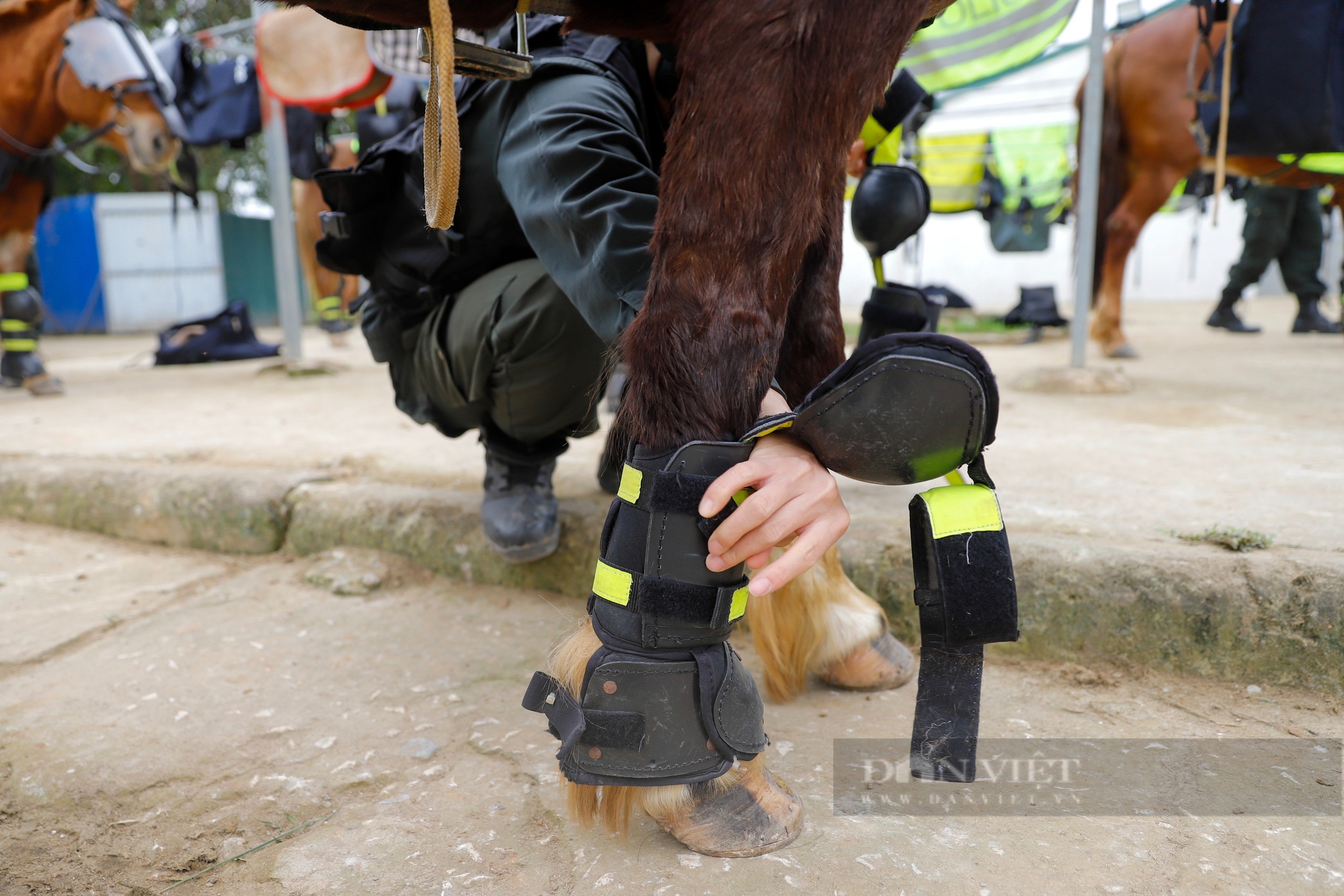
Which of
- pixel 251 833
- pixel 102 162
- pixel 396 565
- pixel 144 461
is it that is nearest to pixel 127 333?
pixel 102 162

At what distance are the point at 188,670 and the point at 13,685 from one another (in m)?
0.23

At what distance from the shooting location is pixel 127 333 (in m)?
10.2

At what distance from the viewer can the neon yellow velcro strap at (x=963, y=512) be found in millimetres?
695

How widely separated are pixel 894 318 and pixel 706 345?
2.66ft

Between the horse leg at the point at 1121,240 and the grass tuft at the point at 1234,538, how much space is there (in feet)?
9.93

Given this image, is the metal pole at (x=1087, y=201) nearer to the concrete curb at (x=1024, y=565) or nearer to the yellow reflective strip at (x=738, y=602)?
the concrete curb at (x=1024, y=565)

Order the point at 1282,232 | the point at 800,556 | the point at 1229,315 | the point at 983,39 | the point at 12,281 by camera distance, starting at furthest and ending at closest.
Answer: the point at 1229,315, the point at 1282,232, the point at 12,281, the point at 983,39, the point at 800,556

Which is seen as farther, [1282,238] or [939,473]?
[1282,238]

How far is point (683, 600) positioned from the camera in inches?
28.8

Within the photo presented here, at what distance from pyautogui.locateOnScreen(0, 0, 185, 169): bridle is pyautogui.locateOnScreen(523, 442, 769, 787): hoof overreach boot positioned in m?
3.95

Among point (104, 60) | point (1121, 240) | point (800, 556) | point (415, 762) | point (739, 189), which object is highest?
point (104, 60)

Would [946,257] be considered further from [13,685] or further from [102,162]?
[13,685]

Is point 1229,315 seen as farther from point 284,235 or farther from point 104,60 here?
point 104,60

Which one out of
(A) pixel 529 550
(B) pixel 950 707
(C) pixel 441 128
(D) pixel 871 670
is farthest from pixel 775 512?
(A) pixel 529 550
